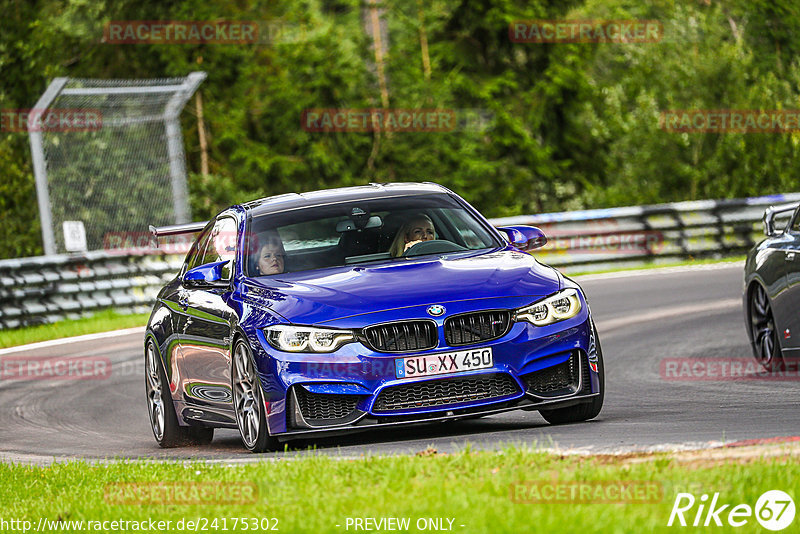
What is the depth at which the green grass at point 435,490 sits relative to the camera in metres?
5.43

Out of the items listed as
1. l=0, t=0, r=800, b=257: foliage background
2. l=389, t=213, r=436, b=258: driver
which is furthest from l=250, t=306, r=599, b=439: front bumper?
l=0, t=0, r=800, b=257: foliage background

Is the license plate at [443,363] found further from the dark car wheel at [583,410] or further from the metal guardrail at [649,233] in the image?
the metal guardrail at [649,233]

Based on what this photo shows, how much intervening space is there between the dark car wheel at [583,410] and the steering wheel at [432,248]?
124 centimetres

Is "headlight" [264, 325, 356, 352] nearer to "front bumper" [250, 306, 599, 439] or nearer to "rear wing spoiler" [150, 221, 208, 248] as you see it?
"front bumper" [250, 306, 599, 439]

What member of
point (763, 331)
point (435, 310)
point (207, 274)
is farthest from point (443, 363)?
point (763, 331)

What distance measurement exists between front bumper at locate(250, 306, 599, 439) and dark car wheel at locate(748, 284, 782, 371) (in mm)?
3576

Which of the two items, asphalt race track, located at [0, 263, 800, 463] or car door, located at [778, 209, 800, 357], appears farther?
car door, located at [778, 209, 800, 357]

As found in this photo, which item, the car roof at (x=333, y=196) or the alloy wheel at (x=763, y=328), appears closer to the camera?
the car roof at (x=333, y=196)

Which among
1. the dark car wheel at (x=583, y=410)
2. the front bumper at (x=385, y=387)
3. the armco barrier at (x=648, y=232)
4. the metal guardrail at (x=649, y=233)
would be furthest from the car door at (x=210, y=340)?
the metal guardrail at (x=649, y=233)

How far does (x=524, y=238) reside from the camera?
10.0m

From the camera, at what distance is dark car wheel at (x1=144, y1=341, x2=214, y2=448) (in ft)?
34.9

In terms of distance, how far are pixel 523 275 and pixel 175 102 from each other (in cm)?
1526

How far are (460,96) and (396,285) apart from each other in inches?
1088

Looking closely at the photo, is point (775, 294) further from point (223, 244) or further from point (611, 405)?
point (223, 244)
